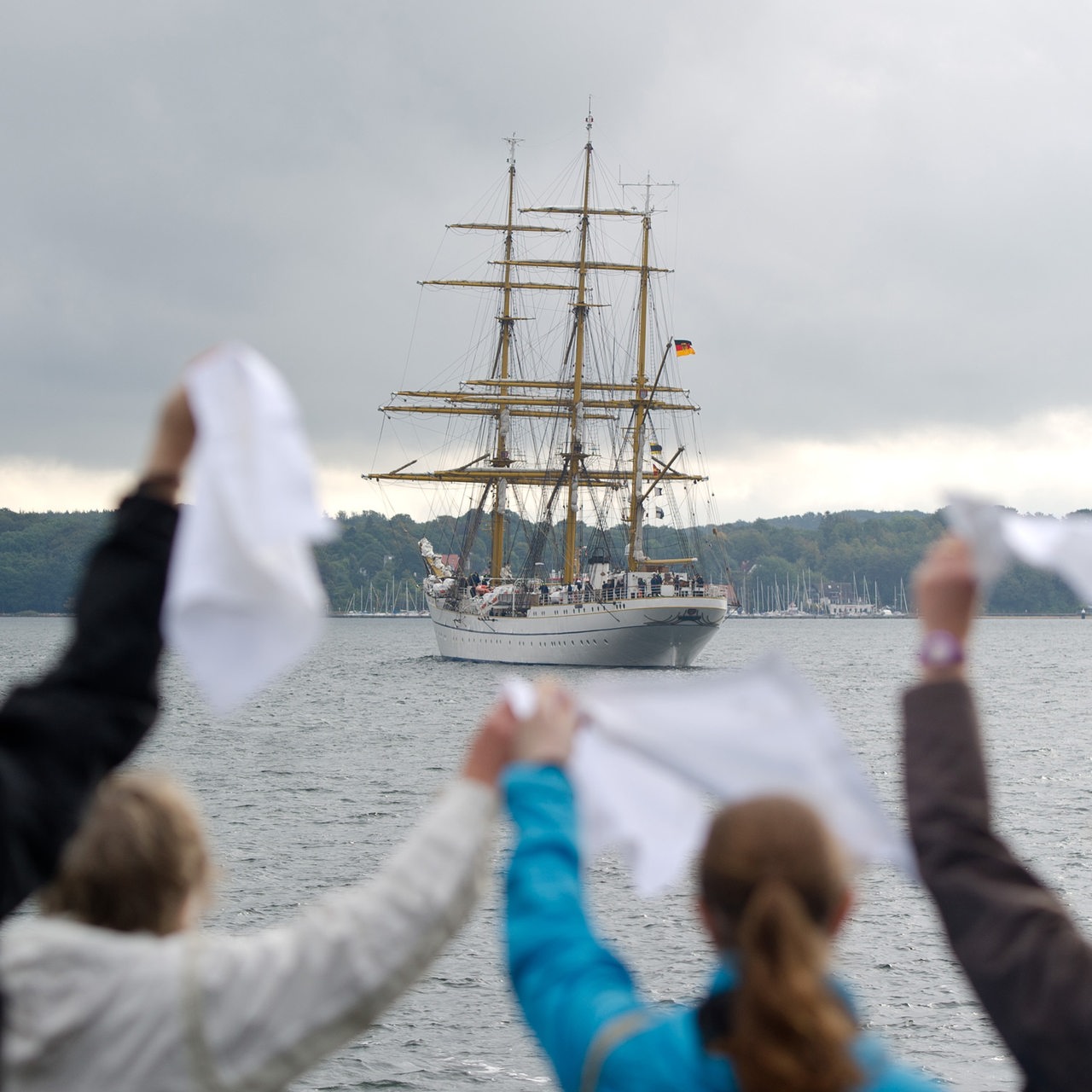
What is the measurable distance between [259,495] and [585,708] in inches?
Result: 25.9

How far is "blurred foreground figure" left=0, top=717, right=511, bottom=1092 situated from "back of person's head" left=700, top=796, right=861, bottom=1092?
19.3 inches

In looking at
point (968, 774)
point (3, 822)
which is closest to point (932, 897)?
point (968, 774)

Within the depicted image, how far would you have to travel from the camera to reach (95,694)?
6.25 feet

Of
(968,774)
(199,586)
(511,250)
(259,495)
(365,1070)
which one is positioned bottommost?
(365,1070)

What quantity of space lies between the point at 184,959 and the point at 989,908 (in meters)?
1.12

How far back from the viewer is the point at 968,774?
6.74ft

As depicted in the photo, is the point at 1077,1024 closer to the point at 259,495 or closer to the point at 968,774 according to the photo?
the point at 968,774

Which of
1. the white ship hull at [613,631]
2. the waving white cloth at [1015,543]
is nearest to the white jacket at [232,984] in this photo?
the waving white cloth at [1015,543]

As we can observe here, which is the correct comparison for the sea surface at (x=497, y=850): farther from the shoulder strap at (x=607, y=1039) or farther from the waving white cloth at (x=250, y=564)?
the waving white cloth at (x=250, y=564)

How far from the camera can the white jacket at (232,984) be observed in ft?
6.23

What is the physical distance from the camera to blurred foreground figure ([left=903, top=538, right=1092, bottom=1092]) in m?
1.89

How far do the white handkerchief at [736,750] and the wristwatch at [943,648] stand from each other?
0.19 meters

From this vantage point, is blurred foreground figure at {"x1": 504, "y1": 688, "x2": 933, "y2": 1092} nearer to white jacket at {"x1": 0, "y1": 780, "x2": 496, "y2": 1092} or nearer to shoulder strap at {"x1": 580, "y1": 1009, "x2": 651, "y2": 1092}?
shoulder strap at {"x1": 580, "y1": 1009, "x2": 651, "y2": 1092}

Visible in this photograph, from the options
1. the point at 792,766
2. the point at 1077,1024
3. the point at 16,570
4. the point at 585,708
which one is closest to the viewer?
the point at 1077,1024
